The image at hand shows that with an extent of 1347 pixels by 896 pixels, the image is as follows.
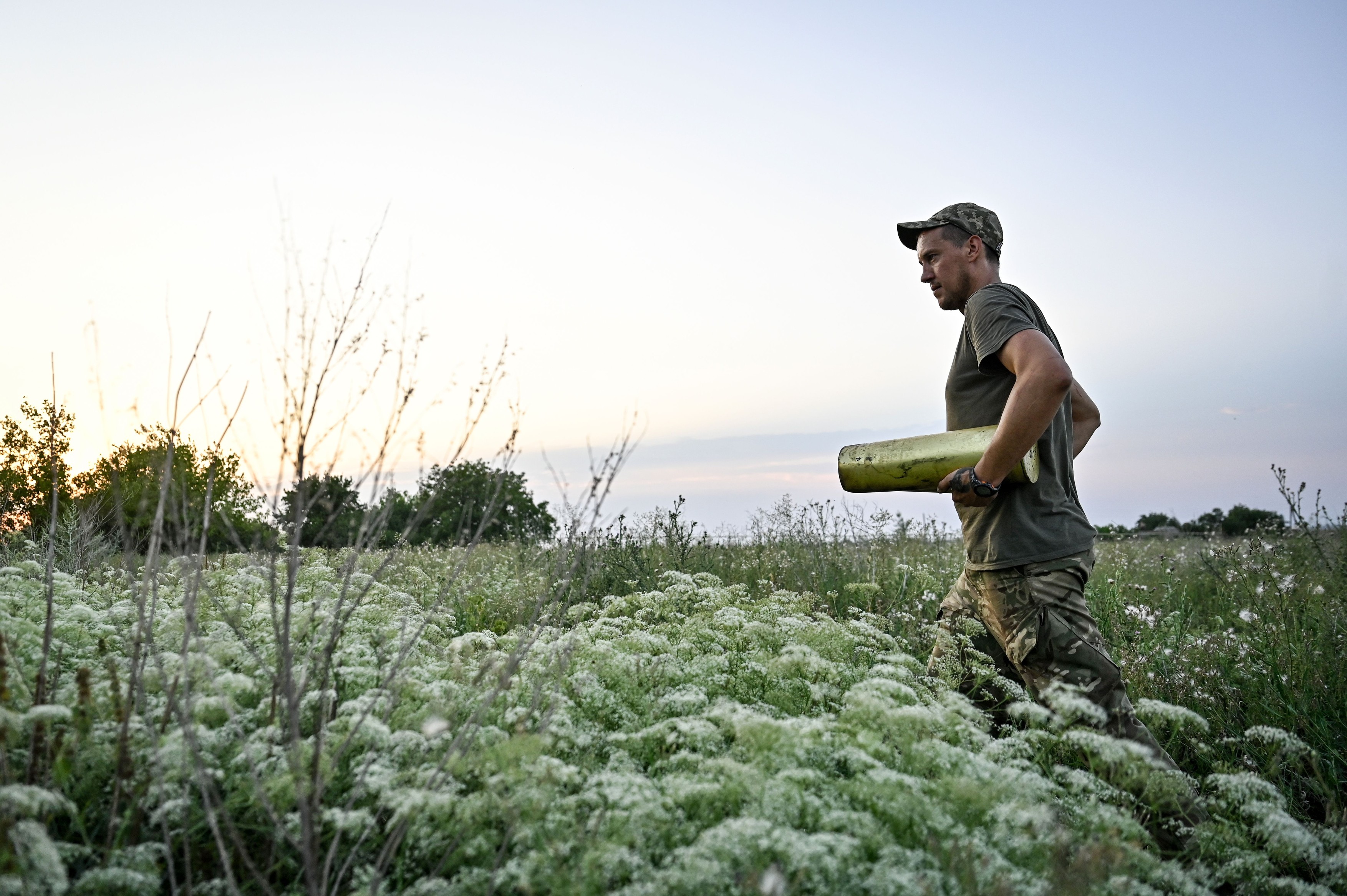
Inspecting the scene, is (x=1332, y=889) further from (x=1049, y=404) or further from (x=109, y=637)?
(x=109, y=637)

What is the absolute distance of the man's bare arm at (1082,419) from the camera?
4301mm

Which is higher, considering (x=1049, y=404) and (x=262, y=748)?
(x=1049, y=404)

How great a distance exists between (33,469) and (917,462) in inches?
972

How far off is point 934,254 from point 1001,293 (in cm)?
47

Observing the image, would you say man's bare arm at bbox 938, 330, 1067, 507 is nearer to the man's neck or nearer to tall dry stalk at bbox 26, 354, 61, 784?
the man's neck

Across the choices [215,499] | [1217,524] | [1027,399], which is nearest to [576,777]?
[1027,399]

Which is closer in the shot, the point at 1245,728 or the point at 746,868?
the point at 746,868

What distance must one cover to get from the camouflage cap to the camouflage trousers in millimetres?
1492

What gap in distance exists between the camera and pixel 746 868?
2115 mm

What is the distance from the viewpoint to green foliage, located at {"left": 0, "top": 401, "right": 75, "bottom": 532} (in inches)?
155

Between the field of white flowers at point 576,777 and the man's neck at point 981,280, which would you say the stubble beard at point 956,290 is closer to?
the man's neck at point 981,280

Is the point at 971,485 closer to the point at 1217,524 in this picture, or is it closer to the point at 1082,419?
the point at 1082,419

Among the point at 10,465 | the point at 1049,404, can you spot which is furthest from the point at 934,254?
the point at 10,465

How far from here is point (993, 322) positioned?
139 inches
